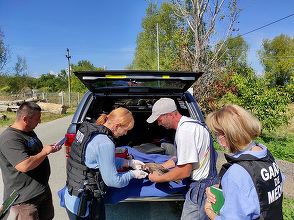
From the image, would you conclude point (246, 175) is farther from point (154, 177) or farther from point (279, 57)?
point (279, 57)

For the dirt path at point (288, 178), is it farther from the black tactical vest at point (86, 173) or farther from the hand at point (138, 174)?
the black tactical vest at point (86, 173)

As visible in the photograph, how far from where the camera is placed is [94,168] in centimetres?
284

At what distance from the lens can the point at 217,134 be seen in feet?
7.11

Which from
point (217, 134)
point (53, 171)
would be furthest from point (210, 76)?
point (217, 134)

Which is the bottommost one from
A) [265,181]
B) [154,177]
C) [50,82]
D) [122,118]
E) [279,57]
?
[154,177]

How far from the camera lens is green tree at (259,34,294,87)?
47188 mm

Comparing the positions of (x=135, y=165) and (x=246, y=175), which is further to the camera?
(x=135, y=165)

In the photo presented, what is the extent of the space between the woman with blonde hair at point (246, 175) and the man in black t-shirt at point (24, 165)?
176 centimetres

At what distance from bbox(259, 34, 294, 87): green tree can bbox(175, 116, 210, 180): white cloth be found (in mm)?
41086

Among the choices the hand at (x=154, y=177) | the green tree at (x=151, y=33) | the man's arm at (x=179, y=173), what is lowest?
the hand at (x=154, y=177)

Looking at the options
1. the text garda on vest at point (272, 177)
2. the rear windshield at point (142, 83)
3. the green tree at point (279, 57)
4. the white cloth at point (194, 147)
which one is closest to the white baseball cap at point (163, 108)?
the white cloth at point (194, 147)

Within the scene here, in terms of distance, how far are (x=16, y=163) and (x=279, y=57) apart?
5565 centimetres

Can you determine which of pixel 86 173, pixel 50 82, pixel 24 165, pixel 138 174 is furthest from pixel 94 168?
pixel 50 82

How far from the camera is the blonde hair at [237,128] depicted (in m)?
2.05
